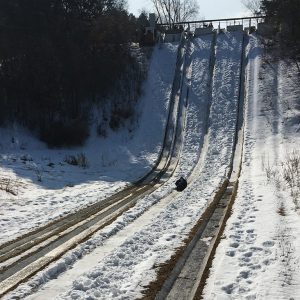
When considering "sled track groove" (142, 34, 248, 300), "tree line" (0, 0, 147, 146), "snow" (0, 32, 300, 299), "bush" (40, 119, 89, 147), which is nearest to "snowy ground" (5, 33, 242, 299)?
"snow" (0, 32, 300, 299)

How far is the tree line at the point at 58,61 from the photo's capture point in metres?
27.8

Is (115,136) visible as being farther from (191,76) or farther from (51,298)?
(51,298)

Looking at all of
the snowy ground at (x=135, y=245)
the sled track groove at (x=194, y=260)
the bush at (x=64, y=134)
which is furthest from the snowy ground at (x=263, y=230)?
the bush at (x=64, y=134)

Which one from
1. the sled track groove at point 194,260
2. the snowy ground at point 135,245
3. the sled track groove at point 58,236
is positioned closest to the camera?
the sled track groove at point 194,260

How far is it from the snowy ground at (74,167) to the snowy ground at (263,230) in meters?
4.43

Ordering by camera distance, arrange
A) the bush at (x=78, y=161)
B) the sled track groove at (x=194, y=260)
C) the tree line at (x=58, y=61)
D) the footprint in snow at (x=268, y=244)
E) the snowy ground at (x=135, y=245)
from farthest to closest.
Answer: the tree line at (x=58, y=61), the bush at (x=78, y=161), the footprint in snow at (x=268, y=244), the snowy ground at (x=135, y=245), the sled track groove at (x=194, y=260)

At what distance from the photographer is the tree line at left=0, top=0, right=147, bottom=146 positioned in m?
27.8

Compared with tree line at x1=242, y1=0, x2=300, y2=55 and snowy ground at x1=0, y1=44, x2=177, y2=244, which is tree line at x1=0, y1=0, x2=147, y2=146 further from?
tree line at x1=242, y1=0, x2=300, y2=55

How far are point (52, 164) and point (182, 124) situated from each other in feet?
32.5

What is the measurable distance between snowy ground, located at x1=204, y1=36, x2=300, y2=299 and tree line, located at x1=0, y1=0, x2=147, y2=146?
1130 cm

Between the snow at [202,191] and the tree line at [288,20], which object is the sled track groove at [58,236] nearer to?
the snow at [202,191]

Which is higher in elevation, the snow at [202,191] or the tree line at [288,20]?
the tree line at [288,20]

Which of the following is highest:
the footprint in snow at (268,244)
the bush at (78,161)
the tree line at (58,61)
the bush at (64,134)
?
the tree line at (58,61)

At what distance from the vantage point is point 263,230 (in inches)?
322
